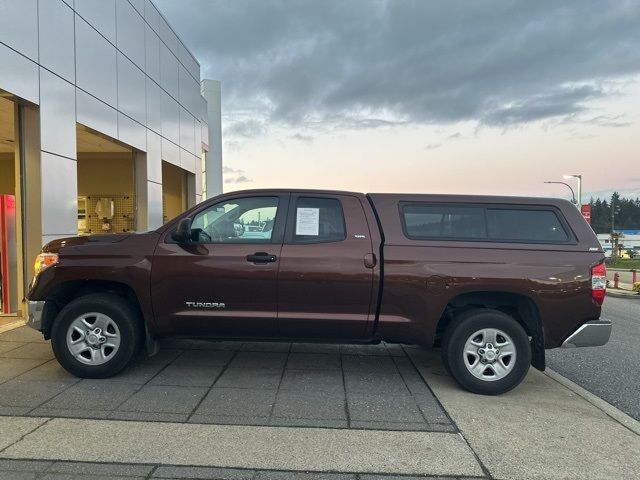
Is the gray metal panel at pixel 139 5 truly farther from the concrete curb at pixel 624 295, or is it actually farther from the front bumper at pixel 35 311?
the concrete curb at pixel 624 295

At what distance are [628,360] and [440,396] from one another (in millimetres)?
3740

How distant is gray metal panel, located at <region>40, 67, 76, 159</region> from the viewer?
7.73 metres

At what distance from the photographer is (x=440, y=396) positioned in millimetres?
4637

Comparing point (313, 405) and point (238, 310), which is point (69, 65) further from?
point (313, 405)

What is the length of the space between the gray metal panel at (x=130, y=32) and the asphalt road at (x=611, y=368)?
1019 centimetres

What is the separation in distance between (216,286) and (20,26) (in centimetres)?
531

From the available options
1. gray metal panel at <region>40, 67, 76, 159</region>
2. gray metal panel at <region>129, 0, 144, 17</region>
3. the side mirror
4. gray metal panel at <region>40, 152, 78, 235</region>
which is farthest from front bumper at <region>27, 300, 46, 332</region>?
gray metal panel at <region>129, 0, 144, 17</region>

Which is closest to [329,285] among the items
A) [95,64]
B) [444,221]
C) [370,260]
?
[370,260]

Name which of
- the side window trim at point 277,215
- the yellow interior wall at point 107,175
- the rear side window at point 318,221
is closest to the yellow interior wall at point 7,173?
the yellow interior wall at point 107,175

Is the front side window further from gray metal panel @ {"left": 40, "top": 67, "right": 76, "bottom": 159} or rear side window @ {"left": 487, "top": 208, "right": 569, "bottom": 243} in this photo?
gray metal panel @ {"left": 40, "top": 67, "right": 76, "bottom": 159}

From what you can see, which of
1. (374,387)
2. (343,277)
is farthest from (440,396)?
(343,277)

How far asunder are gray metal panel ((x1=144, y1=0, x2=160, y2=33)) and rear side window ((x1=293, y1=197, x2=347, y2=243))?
951 cm

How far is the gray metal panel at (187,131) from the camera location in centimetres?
1549

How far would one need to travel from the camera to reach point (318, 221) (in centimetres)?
495
